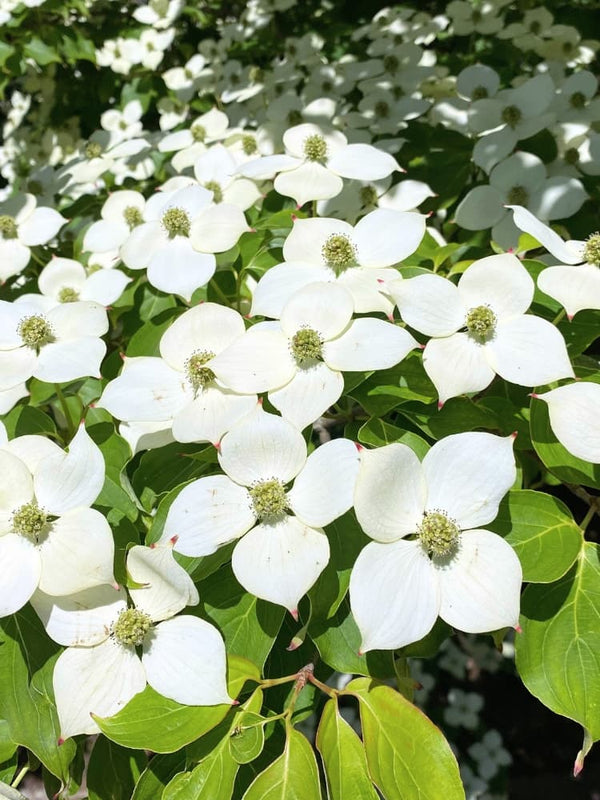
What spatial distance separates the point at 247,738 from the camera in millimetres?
766

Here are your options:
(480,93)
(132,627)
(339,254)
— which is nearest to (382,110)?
(480,93)

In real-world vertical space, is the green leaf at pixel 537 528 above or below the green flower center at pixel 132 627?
below

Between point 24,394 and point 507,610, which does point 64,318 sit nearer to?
point 24,394

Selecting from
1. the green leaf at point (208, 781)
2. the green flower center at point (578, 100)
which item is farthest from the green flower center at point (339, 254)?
the green flower center at point (578, 100)

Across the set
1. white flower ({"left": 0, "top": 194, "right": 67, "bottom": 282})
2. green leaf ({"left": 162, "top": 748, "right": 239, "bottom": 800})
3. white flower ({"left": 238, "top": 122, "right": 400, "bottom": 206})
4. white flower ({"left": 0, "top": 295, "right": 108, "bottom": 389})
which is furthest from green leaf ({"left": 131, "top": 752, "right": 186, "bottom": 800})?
white flower ({"left": 0, "top": 194, "right": 67, "bottom": 282})

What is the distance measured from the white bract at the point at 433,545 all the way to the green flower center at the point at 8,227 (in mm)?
1054

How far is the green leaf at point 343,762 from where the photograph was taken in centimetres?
74

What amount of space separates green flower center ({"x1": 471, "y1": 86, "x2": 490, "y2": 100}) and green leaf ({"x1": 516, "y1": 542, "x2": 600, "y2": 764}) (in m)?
1.29

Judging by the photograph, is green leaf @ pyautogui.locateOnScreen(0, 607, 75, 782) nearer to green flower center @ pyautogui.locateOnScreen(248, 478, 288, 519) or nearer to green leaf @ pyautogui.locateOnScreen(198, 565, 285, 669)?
green leaf @ pyautogui.locateOnScreen(198, 565, 285, 669)

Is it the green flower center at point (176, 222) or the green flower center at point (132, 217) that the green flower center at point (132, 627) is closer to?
the green flower center at point (176, 222)

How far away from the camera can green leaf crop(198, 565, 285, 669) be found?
83 cm

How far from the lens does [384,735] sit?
0.75m

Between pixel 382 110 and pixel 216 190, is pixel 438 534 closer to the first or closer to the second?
pixel 216 190

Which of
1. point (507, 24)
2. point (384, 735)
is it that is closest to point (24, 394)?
point (384, 735)
